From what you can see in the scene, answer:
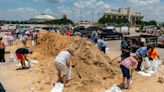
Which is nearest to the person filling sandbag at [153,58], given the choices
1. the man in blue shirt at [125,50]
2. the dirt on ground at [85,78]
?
the dirt on ground at [85,78]

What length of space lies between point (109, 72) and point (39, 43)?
1496 centimetres

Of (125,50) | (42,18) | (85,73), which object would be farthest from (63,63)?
(42,18)

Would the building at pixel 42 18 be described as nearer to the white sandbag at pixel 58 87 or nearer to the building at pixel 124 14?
the building at pixel 124 14

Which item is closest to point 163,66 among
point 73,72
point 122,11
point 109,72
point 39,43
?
point 109,72

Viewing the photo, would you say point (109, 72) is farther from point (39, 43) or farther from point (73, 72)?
point (39, 43)

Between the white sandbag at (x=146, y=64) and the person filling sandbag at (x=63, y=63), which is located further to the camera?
the white sandbag at (x=146, y=64)

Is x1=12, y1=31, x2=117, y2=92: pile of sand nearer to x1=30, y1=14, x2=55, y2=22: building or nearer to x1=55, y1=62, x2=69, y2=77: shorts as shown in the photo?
x1=55, y1=62, x2=69, y2=77: shorts

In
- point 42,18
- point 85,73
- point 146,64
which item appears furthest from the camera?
point 42,18

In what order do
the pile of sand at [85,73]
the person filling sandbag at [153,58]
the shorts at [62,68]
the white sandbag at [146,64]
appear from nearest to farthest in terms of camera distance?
1. the shorts at [62,68]
2. the pile of sand at [85,73]
3. the white sandbag at [146,64]
4. the person filling sandbag at [153,58]

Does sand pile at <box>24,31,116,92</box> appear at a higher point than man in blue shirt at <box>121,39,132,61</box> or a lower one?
lower

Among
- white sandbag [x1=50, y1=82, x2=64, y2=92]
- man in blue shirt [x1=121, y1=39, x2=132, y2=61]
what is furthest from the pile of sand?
man in blue shirt [x1=121, y1=39, x2=132, y2=61]

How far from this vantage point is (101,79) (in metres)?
13.1

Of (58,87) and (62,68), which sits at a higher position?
(62,68)

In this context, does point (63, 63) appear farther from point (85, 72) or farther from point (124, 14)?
point (124, 14)
